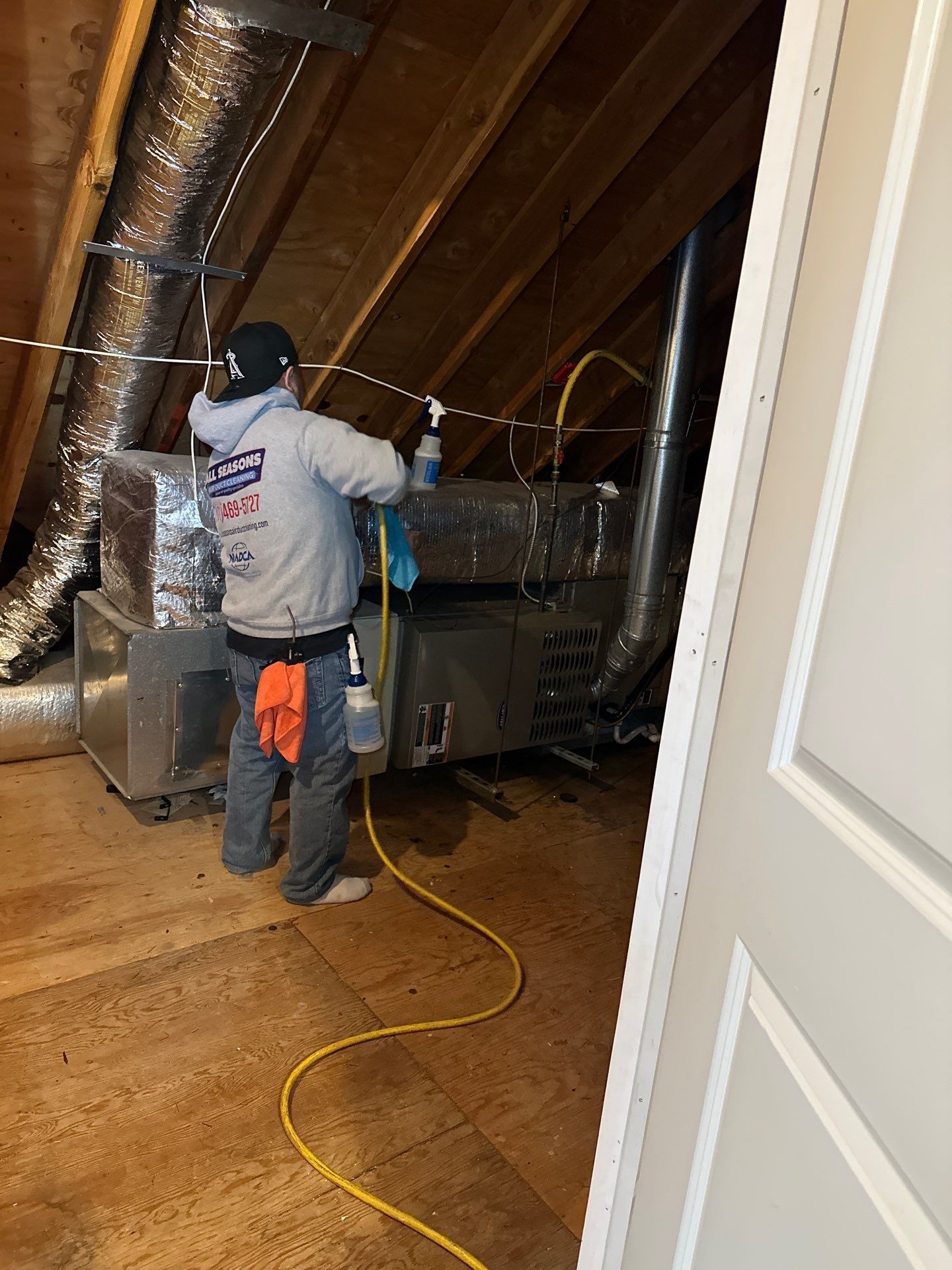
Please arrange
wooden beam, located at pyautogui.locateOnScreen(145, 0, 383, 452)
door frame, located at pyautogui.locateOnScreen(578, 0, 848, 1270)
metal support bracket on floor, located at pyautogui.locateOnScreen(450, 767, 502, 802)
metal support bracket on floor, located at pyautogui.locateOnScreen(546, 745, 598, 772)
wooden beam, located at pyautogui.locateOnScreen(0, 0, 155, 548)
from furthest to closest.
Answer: metal support bracket on floor, located at pyautogui.locateOnScreen(546, 745, 598, 772), metal support bracket on floor, located at pyautogui.locateOnScreen(450, 767, 502, 802), wooden beam, located at pyautogui.locateOnScreen(145, 0, 383, 452), wooden beam, located at pyautogui.locateOnScreen(0, 0, 155, 548), door frame, located at pyautogui.locateOnScreen(578, 0, 848, 1270)

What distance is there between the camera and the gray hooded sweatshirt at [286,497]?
188 cm

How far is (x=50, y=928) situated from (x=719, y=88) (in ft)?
8.48

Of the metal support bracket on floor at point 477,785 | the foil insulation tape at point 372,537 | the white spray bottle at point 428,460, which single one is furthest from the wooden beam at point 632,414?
the metal support bracket on floor at point 477,785

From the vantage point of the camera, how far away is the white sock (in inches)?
84.7

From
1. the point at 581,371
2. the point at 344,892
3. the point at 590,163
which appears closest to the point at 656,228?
the point at 590,163

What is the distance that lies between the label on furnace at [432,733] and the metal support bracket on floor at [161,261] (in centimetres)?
125

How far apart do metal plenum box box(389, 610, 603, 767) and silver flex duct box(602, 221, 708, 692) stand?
17 centimetres

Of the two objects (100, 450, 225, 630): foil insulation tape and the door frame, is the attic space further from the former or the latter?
the door frame

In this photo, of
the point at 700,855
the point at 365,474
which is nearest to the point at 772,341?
the point at 700,855

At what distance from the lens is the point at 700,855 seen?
0.84 meters

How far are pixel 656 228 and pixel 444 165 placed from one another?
2.40ft

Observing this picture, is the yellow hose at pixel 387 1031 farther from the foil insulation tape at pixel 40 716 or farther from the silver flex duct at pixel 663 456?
the foil insulation tape at pixel 40 716

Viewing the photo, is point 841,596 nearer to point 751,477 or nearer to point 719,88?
point 751,477

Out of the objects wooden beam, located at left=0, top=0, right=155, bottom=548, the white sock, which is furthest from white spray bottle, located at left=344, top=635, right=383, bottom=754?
wooden beam, located at left=0, top=0, right=155, bottom=548
